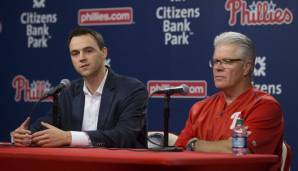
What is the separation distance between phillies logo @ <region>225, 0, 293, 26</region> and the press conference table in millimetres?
2041

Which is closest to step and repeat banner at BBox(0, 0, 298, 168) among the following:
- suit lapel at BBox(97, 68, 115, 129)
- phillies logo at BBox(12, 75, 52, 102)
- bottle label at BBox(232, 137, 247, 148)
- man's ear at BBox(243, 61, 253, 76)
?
phillies logo at BBox(12, 75, 52, 102)

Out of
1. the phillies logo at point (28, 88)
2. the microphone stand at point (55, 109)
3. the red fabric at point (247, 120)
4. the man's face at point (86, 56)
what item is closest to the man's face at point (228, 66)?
the red fabric at point (247, 120)

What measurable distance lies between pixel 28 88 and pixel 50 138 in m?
2.64

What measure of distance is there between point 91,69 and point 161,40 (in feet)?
4.82

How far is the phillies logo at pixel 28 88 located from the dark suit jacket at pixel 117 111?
1.76 metres

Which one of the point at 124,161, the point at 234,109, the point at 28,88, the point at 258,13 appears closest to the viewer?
the point at 124,161

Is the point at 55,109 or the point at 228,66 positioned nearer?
the point at 55,109

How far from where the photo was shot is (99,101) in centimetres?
438

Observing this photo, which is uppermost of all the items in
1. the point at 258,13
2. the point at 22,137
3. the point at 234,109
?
the point at 258,13

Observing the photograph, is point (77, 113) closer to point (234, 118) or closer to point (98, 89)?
point (98, 89)

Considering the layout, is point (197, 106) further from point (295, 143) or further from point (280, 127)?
point (295, 143)

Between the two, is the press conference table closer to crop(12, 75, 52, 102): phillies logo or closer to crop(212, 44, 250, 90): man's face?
crop(212, 44, 250, 90): man's face

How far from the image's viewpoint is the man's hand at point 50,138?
372 cm

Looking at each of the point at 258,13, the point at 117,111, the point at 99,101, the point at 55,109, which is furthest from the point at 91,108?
the point at 258,13
